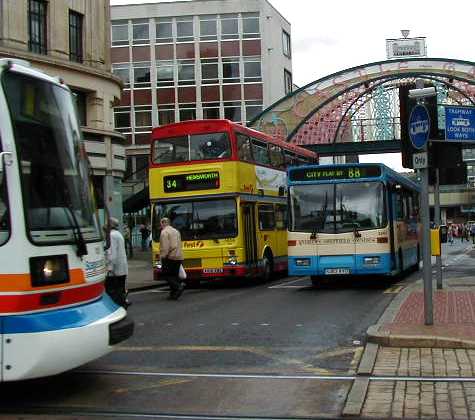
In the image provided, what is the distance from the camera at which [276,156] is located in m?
21.1

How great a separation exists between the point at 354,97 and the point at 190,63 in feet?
58.2

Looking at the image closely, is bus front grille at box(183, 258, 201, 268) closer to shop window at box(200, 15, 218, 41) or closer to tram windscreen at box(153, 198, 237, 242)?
tram windscreen at box(153, 198, 237, 242)

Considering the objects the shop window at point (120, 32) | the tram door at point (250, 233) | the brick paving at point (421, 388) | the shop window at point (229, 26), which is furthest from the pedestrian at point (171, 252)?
the shop window at point (120, 32)

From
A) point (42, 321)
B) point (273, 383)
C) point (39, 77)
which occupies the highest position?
point (39, 77)

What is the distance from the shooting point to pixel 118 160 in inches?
1300

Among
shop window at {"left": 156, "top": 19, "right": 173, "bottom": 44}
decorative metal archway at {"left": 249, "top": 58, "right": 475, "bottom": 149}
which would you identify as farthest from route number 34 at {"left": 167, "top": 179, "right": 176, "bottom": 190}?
shop window at {"left": 156, "top": 19, "right": 173, "bottom": 44}

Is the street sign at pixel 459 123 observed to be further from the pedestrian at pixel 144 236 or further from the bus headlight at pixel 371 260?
the pedestrian at pixel 144 236

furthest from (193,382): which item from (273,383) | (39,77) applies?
(39,77)

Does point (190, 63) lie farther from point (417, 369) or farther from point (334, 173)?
point (417, 369)

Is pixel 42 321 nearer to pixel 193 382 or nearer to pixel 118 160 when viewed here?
pixel 193 382

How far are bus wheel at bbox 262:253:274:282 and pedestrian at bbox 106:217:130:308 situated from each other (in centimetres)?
728

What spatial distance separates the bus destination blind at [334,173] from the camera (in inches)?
620

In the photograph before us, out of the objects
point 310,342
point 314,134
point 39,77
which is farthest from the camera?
point 314,134

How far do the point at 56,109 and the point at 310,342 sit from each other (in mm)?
4491
